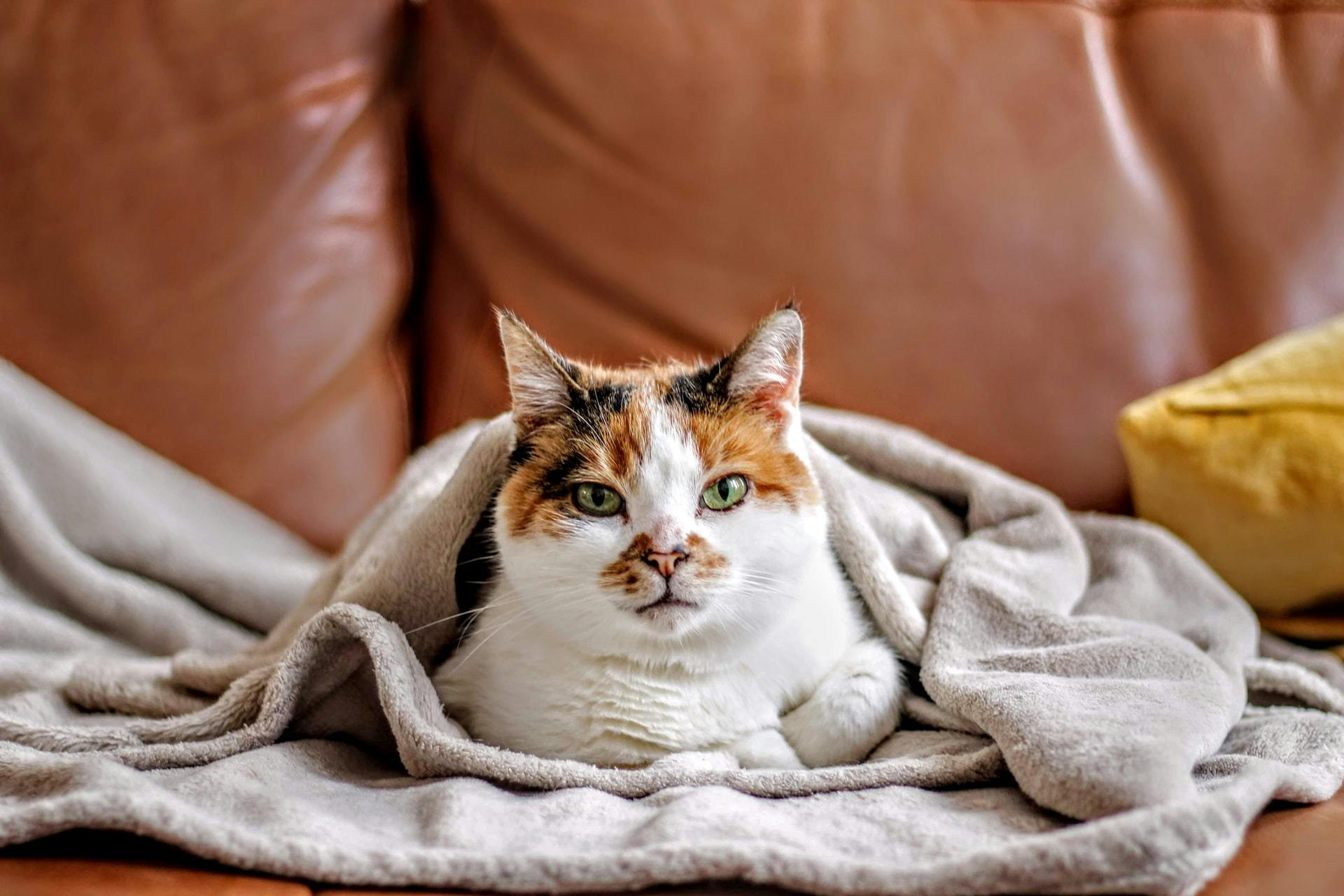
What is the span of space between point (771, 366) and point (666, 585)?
260mm

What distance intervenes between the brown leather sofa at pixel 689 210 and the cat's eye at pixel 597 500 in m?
0.53

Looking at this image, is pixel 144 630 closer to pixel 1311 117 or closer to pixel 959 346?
Result: pixel 959 346

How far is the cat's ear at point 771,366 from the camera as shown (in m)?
1.05

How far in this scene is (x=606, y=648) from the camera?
3.44ft

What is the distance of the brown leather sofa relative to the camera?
1.50 meters

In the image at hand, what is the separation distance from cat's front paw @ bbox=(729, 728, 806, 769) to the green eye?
0.23 meters

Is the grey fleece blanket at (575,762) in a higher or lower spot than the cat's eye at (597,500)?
lower

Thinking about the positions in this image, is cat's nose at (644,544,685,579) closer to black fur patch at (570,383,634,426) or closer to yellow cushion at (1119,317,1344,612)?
black fur patch at (570,383,634,426)

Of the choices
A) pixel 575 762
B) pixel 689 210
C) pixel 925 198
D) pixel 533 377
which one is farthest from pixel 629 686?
pixel 925 198

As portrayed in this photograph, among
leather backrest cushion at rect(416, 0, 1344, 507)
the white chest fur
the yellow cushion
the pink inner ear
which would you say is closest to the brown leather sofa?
leather backrest cushion at rect(416, 0, 1344, 507)

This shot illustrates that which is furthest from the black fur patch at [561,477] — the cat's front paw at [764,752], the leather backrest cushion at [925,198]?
the leather backrest cushion at [925,198]

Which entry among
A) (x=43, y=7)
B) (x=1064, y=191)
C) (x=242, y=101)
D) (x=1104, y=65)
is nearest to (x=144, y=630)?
(x=242, y=101)

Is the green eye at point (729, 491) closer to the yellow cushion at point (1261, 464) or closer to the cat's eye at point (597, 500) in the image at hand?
the cat's eye at point (597, 500)

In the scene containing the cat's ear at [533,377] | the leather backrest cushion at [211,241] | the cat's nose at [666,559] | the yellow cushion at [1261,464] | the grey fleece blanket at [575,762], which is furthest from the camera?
the leather backrest cushion at [211,241]
